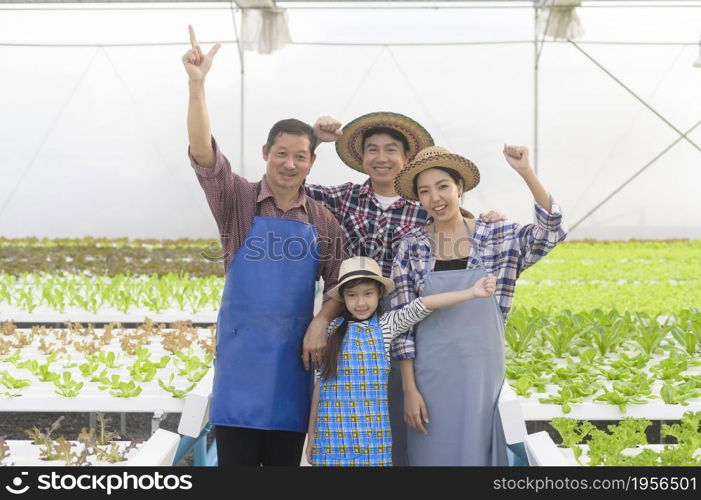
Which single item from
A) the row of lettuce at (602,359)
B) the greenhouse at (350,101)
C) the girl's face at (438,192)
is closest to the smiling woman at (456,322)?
the girl's face at (438,192)

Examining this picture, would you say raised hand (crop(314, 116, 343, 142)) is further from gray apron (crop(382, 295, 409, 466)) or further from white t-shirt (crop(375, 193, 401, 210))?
gray apron (crop(382, 295, 409, 466))

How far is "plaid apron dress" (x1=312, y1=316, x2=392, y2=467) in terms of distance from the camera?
2.20m

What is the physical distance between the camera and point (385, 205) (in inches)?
101

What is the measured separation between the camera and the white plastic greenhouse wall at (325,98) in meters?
11.9

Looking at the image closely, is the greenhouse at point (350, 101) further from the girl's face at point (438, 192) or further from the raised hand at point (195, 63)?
the raised hand at point (195, 63)

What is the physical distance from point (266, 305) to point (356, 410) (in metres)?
0.43

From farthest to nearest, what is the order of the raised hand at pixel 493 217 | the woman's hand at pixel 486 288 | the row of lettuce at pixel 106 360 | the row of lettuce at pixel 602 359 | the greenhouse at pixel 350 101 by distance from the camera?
the greenhouse at pixel 350 101 → the row of lettuce at pixel 106 360 → the row of lettuce at pixel 602 359 → the raised hand at pixel 493 217 → the woman's hand at pixel 486 288

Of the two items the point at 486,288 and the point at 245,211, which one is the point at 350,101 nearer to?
the point at 245,211

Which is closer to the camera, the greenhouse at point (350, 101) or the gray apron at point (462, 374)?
the gray apron at point (462, 374)

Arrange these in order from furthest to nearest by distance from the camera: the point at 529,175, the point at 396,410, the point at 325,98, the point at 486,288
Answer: the point at 325,98
the point at 396,410
the point at 529,175
the point at 486,288

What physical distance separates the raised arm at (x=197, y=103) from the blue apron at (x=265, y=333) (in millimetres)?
305

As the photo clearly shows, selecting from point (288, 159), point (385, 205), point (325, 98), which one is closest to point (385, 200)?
point (385, 205)

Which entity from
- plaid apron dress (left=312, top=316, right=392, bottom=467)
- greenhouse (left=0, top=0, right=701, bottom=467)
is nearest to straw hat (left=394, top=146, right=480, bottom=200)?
plaid apron dress (left=312, top=316, right=392, bottom=467)
